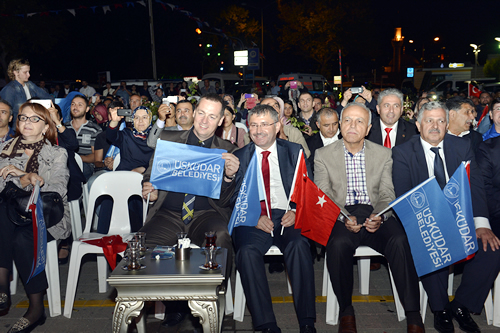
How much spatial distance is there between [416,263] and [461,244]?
365 mm

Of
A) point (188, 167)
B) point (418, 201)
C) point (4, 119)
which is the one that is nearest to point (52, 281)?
point (188, 167)

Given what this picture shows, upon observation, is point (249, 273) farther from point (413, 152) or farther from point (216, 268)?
point (413, 152)

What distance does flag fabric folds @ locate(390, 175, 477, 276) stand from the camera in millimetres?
3453

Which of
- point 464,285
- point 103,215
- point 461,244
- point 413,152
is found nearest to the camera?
point 461,244

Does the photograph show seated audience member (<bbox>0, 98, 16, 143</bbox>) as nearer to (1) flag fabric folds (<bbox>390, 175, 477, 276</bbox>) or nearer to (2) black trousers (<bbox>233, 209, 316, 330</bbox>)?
(2) black trousers (<bbox>233, 209, 316, 330</bbox>)

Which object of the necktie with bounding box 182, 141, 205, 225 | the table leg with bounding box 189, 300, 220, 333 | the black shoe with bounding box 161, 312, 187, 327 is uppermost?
the necktie with bounding box 182, 141, 205, 225

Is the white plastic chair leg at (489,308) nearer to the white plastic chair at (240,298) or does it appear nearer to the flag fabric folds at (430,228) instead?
the flag fabric folds at (430,228)

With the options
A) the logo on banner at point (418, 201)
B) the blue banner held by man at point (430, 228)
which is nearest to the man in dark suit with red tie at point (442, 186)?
the blue banner held by man at point (430, 228)

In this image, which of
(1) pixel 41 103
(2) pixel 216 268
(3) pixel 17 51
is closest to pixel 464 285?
(2) pixel 216 268

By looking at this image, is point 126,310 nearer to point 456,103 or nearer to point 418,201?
point 418,201

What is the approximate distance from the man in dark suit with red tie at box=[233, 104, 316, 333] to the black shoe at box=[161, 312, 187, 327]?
73 cm

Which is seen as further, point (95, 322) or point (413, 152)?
point (413, 152)

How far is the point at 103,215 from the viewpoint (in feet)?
17.7

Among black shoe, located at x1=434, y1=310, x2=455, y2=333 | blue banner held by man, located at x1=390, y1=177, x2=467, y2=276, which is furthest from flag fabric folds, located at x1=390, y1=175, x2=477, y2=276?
black shoe, located at x1=434, y1=310, x2=455, y2=333
